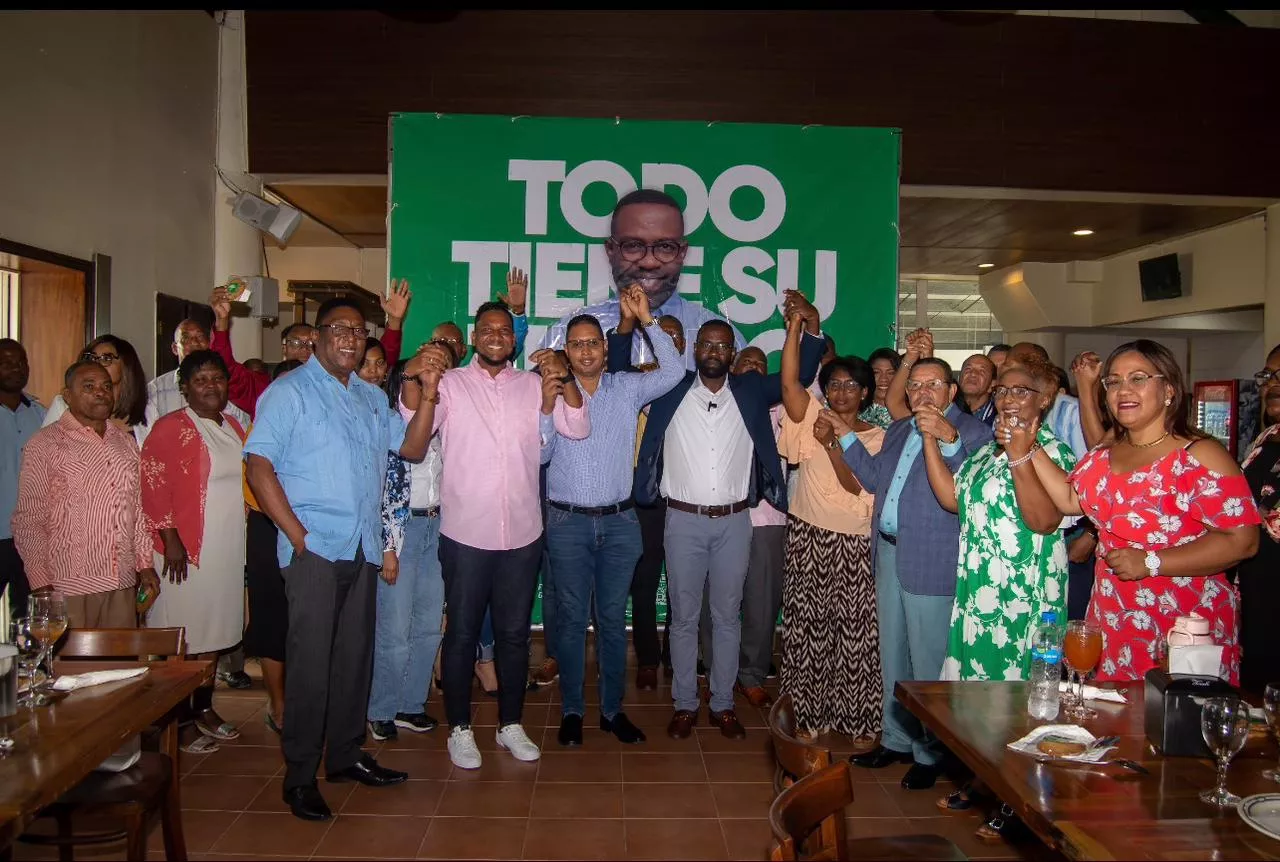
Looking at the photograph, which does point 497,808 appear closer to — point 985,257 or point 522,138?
point 522,138

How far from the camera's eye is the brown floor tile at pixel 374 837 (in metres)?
2.98

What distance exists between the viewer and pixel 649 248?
5.63 m

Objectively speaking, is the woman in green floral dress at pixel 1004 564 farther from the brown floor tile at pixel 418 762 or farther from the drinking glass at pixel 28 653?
the drinking glass at pixel 28 653

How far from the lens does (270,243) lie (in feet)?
32.4

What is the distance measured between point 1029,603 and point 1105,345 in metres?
11.3

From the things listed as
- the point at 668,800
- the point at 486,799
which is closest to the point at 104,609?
the point at 486,799

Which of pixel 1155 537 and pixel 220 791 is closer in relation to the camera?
pixel 1155 537

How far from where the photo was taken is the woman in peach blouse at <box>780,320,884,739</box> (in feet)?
12.6

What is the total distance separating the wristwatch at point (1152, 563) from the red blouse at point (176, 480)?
3440 millimetres

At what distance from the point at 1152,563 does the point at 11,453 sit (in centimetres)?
427

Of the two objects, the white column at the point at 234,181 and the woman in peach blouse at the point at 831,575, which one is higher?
the white column at the point at 234,181

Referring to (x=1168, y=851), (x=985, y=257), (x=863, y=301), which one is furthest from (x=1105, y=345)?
(x=1168, y=851)

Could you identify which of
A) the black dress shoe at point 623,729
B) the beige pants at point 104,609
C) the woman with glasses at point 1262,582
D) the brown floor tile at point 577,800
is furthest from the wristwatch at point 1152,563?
the beige pants at point 104,609

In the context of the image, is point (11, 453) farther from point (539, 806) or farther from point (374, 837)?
point (539, 806)
